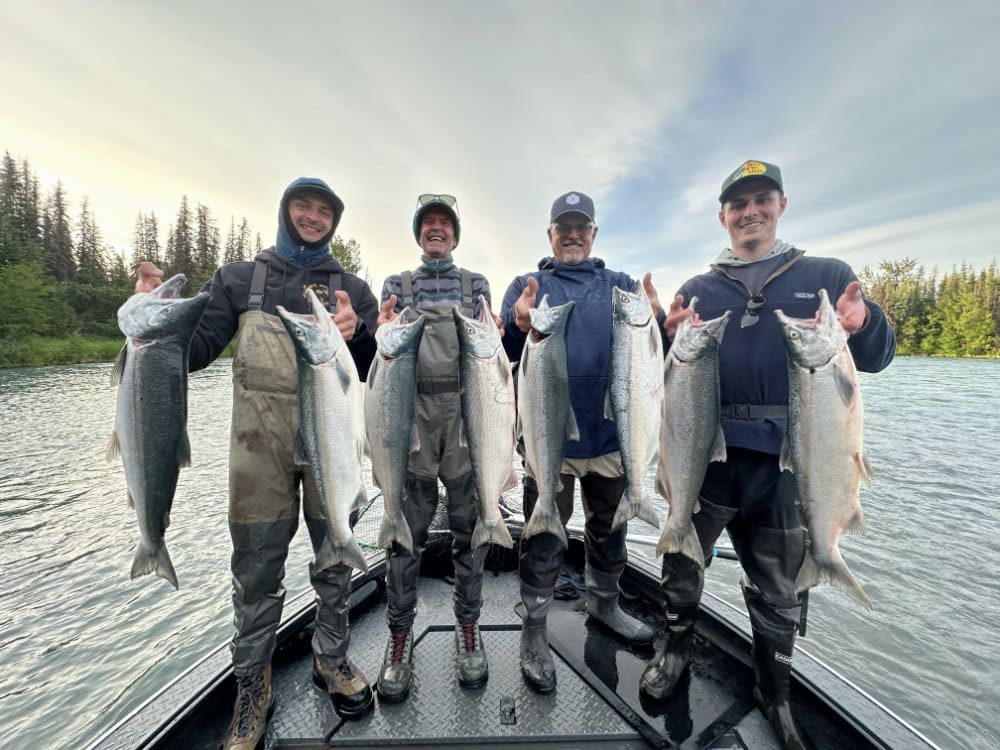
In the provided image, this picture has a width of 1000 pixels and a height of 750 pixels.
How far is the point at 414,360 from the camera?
3105 mm

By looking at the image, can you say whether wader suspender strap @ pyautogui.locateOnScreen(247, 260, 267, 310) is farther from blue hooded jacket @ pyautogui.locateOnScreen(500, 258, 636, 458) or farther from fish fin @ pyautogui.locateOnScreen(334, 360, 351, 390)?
blue hooded jacket @ pyautogui.locateOnScreen(500, 258, 636, 458)

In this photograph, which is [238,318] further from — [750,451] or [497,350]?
[750,451]

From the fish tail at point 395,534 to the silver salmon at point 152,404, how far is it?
120 cm

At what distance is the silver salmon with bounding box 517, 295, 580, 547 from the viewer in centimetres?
316

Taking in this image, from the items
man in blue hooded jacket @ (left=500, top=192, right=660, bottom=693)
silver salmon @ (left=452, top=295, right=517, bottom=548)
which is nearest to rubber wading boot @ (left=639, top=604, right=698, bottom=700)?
man in blue hooded jacket @ (left=500, top=192, right=660, bottom=693)

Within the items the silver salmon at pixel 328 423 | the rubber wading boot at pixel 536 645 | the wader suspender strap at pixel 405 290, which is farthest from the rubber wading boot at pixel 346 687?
the wader suspender strap at pixel 405 290

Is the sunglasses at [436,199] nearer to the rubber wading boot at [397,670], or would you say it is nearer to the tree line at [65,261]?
the rubber wading boot at [397,670]

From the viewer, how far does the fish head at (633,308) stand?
120 inches

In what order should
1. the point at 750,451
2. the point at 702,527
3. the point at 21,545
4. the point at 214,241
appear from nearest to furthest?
the point at 750,451 → the point at 702,527 → the point at 21,545 → the point at 214,241

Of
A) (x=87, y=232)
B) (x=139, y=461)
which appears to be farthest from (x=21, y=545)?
(x=87, y=232)

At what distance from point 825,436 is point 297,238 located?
3.87 m

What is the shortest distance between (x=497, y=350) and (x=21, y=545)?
1159 centimetres

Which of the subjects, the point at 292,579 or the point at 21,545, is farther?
the point at 21,545

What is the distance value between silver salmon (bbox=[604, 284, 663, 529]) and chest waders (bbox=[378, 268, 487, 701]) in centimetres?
116
